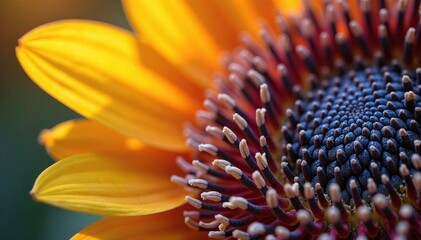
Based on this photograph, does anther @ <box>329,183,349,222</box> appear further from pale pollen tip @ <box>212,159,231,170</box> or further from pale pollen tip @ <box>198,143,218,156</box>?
pale pollen tip @ <box>198,143,218,156</box>

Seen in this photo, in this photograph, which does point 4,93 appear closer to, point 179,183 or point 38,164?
point 38,164

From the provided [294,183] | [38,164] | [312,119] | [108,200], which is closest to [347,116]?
[312,119]

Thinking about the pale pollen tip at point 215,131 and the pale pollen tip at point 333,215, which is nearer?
the pale pollen tip at point 333,215

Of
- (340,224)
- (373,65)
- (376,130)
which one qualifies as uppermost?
(373,65)

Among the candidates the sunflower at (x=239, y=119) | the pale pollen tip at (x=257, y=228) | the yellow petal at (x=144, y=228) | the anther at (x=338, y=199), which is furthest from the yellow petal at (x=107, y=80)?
the anther at (x=338, y=199)

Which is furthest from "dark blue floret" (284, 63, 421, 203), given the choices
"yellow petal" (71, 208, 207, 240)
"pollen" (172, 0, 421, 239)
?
"yellow petal" (71, 208, 207, 240)

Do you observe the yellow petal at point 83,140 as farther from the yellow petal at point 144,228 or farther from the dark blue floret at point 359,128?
the dark blue floret at point 359,128
